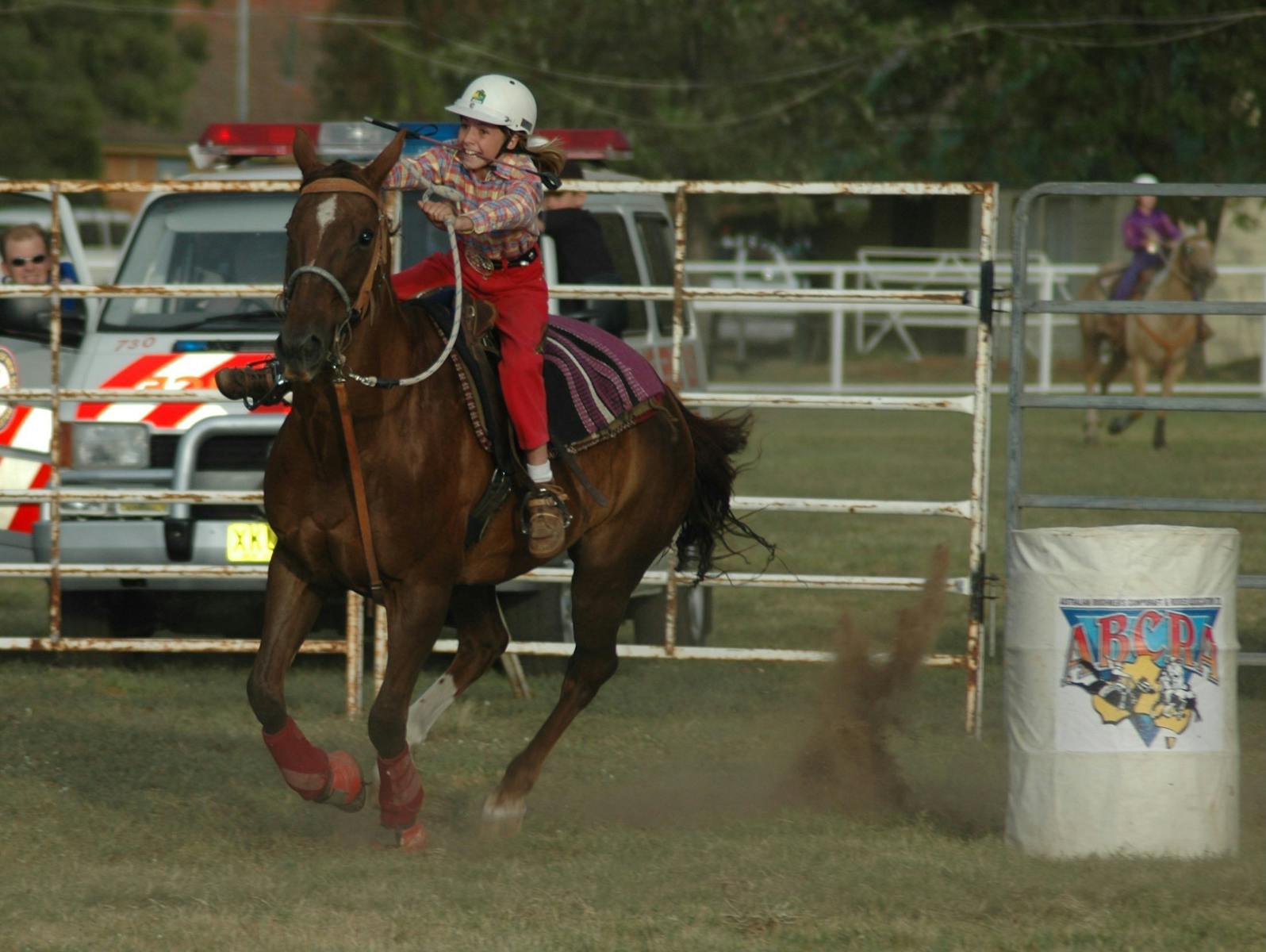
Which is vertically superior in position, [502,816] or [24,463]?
[24,463]

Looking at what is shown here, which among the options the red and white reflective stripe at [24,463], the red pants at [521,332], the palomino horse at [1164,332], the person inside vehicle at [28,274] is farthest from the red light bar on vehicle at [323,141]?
the palomino horse at [1164,332]

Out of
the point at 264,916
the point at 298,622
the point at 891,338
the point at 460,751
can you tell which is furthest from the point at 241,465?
the point at 891,338

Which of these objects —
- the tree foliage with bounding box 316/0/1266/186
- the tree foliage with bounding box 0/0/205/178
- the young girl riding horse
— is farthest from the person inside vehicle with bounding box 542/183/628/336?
the tree foliage with bounding box 0/0/205/178

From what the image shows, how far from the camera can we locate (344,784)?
5852 millimetres

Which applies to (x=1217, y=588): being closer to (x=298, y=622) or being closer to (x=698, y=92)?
(x=298, y=622)

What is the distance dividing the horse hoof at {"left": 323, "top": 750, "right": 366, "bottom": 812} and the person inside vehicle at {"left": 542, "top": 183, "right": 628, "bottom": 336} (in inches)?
133

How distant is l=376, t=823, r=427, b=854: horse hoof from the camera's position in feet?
19.4

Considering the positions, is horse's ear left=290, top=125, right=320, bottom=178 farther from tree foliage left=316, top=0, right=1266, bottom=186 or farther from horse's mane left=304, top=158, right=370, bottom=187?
tree foliage left=316, top=0, right=1266, bottom=186

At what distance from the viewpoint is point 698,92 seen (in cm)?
3678

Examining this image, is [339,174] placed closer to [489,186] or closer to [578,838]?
[489,186]

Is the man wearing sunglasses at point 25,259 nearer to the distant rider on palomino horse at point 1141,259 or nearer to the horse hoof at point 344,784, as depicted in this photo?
the horse hoof at point 344,784

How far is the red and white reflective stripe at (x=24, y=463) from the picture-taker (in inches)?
343

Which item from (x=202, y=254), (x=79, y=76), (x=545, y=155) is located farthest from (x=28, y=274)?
(x=79, y=76)

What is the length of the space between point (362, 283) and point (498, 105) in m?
0.81
